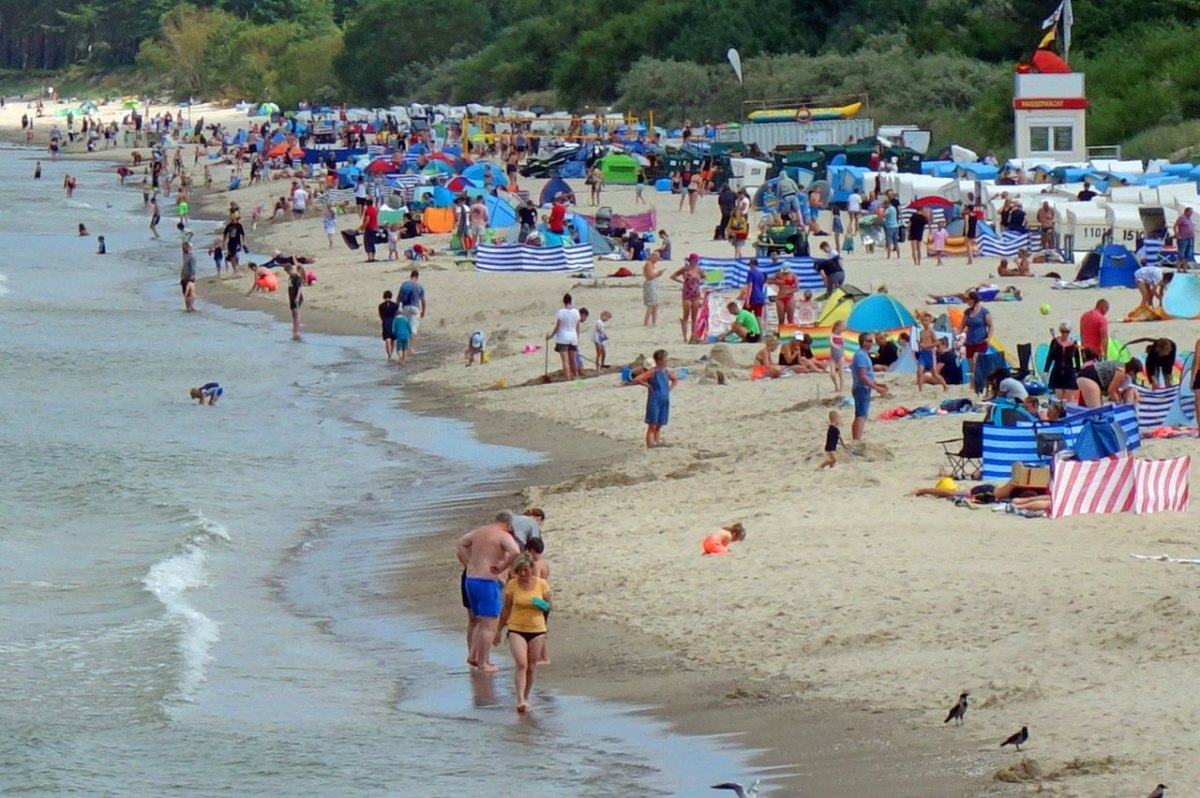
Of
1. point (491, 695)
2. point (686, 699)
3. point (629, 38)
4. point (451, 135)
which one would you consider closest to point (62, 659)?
point (491, 695)

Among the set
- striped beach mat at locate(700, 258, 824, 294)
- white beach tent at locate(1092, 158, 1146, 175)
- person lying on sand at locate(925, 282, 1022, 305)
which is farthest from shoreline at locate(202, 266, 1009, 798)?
white beach tent at locate(1092, 158, 1146, 175)

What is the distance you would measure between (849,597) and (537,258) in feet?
76.0

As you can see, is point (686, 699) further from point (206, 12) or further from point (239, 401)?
point (206, 12)

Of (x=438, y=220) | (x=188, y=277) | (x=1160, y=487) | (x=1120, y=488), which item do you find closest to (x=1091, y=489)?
(x=1120, y=488)

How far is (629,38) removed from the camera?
8250cm

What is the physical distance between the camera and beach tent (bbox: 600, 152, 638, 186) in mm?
53875

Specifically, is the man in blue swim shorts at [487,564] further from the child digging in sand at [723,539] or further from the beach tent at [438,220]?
the beach tent at [438,220]

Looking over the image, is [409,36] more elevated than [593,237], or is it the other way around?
[409,36]

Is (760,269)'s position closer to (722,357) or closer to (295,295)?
(722,357)

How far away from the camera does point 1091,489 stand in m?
14.6

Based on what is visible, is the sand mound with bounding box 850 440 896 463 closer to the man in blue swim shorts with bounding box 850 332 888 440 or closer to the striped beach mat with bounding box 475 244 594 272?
the man in blue swim shorts with bounding box 850 332 888 440

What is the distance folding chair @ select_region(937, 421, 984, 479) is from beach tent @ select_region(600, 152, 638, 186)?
37520 mm

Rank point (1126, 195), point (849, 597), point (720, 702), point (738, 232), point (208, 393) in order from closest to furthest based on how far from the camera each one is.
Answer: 1. point (720, 702)
2. point (849, 597)
3. point (208, 393)
4. point (1126, 195)
5. point (738, 232)

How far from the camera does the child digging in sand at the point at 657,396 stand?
1927 cm
